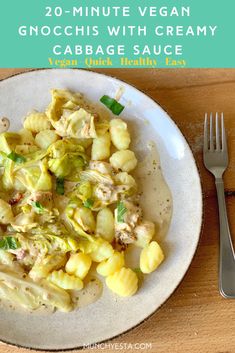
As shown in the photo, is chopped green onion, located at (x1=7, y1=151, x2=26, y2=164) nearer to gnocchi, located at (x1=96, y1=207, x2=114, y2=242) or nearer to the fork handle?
gnocchi, located at (x1=96, y1=207, x2=114, y2=242)

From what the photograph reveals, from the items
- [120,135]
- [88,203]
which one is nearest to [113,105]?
[120,135]

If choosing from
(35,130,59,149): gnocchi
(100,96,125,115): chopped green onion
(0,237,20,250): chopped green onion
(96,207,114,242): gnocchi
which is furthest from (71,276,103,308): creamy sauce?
(100,96,125,115): chopped green onion

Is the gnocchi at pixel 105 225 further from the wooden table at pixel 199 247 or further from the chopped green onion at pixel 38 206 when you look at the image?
the wooden table at pixel 199 247

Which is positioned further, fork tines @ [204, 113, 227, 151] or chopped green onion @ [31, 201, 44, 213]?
fork tines @ [204, 113, 227, 151]

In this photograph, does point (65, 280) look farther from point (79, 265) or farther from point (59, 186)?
point (59, 186)

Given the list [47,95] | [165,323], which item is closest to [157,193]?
[165,323]

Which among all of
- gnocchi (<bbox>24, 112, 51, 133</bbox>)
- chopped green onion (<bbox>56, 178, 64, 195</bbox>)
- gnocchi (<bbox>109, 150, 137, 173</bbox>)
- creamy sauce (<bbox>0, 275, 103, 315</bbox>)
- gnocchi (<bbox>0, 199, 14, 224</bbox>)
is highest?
gnocchi (<bbox>24, 112, 51, 133</bbox>)

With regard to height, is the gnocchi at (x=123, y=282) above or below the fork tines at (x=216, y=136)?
below

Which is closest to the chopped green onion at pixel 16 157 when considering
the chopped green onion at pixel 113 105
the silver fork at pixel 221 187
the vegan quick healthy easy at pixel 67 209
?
the vegan quick healthy easy at pixel 67 209
